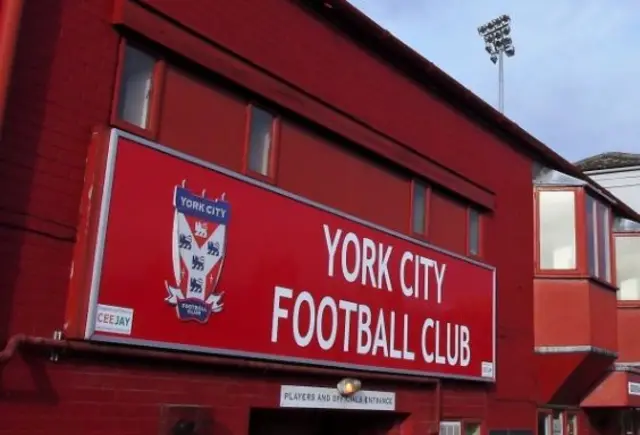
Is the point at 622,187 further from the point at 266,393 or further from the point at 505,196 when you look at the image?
the point at 266,393

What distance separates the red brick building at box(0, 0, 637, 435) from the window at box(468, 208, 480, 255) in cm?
3

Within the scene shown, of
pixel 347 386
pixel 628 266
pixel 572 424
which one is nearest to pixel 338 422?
pixel 347 386

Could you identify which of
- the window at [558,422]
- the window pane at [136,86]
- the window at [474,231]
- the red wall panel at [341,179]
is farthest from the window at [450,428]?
the window pane at [136,86]

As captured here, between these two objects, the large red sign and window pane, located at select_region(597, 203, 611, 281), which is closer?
the large red sign

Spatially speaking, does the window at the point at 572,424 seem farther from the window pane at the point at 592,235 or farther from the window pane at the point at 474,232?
the window pane at the point at 474,232

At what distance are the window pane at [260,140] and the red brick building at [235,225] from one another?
2 centimetres

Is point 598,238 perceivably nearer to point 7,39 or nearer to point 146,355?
point 146,355

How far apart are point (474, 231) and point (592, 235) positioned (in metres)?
2.89

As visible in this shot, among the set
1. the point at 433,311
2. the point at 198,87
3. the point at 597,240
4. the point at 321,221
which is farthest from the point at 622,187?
the point at 198,87

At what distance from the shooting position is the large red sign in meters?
6.07

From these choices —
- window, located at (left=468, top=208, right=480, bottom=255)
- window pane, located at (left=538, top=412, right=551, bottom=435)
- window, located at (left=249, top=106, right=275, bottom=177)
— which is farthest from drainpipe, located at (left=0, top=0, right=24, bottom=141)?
window pane, located at (left=538, top=412, right=551, bottom=435)

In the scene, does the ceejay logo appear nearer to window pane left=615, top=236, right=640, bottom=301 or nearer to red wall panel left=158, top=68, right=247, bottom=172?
red wall panel left=158, top=68, right=247, bottom=172

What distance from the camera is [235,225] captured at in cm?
700

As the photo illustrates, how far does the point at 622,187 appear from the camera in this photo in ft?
74.4
